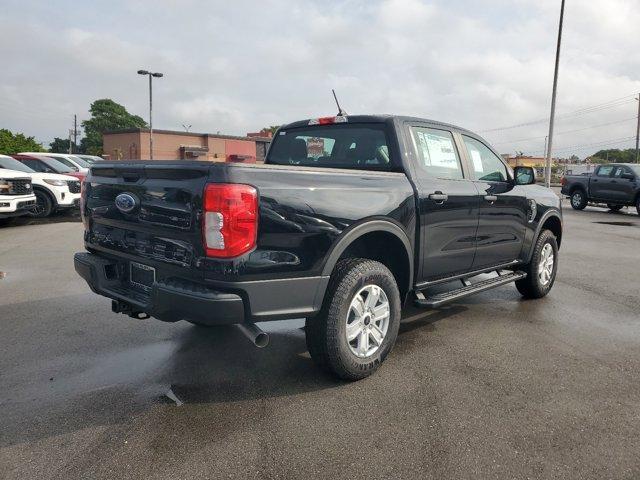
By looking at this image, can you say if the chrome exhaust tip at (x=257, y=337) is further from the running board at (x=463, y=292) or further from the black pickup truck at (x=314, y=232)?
the running board at (x=463, y=292)

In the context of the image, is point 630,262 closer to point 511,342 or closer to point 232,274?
point 511,342

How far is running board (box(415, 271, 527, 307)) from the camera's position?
154 inches

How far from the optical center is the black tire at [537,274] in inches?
217

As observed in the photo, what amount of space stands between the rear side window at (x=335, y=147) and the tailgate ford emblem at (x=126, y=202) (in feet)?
5.71

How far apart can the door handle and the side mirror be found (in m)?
1.51

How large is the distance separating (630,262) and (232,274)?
307 inches

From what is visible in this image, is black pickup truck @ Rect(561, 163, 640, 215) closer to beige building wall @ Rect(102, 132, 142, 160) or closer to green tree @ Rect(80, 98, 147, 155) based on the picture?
beige building wall @ Rect(102, 132, 142, 160)

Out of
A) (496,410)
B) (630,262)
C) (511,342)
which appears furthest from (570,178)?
(496,410)

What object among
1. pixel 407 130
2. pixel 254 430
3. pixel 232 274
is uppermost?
pixel 407 130

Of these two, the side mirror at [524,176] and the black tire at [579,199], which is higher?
the side mirror at [524,176]

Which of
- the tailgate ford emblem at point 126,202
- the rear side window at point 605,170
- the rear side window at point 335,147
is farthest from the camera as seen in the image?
the rear side window at point 605,170

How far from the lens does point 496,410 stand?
3.04 metres

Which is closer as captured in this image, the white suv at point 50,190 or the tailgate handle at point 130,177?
the tailgate handle at point 130,177

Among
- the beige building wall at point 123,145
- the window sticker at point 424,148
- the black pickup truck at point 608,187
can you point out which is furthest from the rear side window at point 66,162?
the beige building wall at point 123,145
